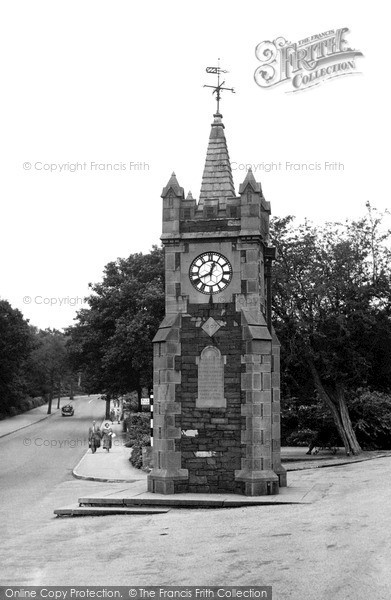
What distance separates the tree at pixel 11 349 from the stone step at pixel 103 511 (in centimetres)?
4877

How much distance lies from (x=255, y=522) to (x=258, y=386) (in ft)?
14.9

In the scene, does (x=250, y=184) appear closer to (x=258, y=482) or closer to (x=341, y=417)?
(x=258, y=482)

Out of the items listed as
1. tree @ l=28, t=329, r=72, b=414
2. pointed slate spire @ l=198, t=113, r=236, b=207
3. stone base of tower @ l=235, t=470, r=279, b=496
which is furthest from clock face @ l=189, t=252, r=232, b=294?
tree @ l=28, t=329, r=72, b=414

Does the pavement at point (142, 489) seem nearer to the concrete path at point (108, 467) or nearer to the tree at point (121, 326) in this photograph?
the concrete path at point (108, 467)

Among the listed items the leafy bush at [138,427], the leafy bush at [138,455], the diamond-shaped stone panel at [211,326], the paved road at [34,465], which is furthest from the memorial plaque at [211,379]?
the leafy bush at [138,427]

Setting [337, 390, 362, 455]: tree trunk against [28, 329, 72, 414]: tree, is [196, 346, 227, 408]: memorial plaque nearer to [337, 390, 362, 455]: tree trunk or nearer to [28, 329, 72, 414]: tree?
[337, 390, 362, 455]: tree trunk

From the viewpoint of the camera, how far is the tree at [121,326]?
5212 centimetres

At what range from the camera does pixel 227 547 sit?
14.3m

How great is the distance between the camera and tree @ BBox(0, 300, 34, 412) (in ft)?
221

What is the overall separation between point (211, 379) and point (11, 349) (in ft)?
161

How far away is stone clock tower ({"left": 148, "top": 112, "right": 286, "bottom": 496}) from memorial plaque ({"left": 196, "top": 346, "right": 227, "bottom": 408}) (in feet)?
0.08

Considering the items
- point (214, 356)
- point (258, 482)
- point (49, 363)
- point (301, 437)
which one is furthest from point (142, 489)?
point (49, 363)

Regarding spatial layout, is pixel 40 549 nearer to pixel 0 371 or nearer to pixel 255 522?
pixel 255 522

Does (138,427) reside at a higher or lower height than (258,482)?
higher
